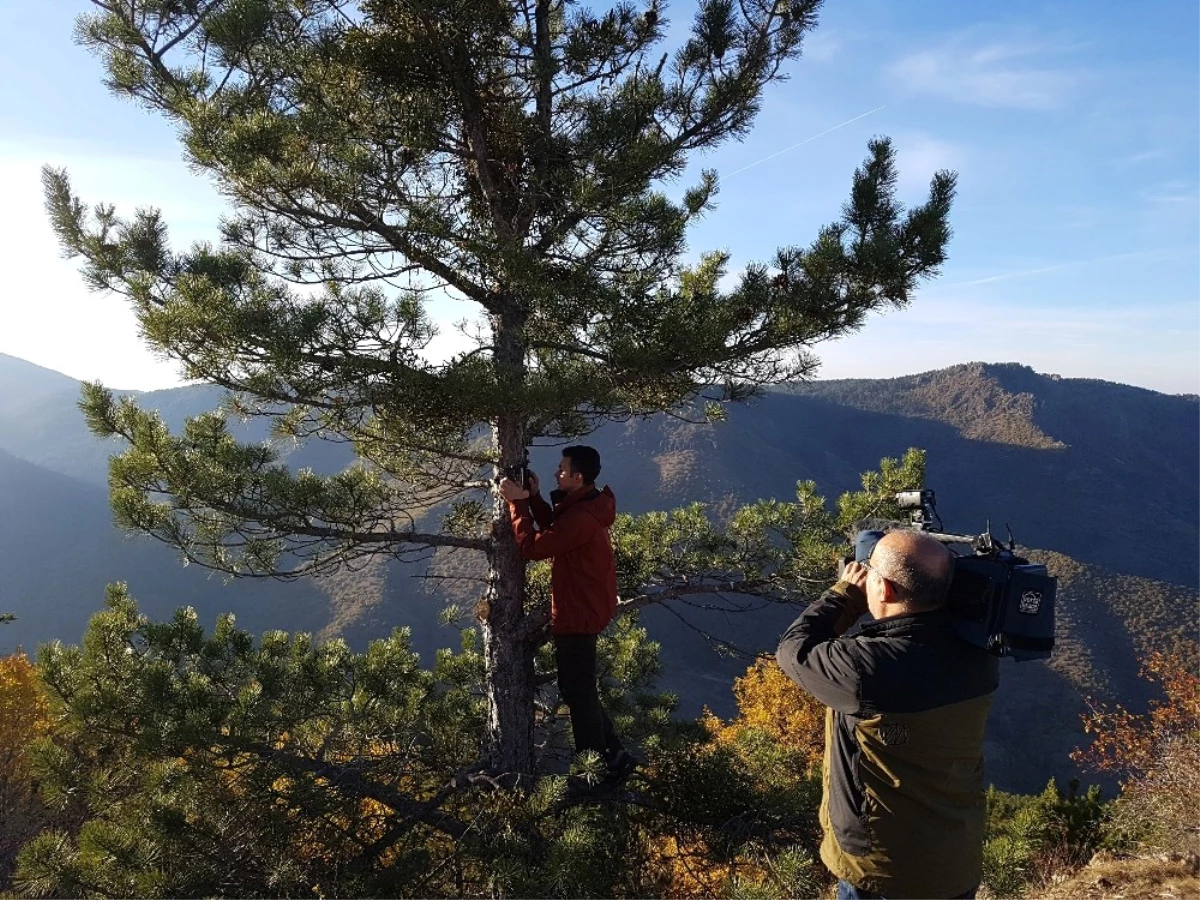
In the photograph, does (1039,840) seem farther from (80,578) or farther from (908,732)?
(80,578)

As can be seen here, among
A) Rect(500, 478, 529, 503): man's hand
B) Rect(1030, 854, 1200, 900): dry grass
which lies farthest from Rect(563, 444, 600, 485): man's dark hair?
Rect(1030, 854, 1200, 900): dry grass

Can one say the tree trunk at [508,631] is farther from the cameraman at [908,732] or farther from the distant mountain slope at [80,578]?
the distant mountain slope at [80,578]

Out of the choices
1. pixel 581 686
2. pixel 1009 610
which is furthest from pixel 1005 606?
pixel 581 686

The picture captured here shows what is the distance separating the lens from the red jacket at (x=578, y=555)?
387cm

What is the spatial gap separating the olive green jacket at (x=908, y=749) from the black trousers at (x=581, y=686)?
2019 mm

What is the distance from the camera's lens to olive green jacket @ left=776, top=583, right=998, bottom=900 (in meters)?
2.10

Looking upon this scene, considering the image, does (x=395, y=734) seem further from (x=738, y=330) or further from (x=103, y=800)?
(x=738, y=330)

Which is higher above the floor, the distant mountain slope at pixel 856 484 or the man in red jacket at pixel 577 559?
the man in red jacket at pixel 577 559

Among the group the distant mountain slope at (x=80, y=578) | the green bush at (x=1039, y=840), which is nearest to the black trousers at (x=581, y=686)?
the green bush at (x=1039, y=840)

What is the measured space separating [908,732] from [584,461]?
7.65 feet

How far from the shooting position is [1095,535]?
263 ft

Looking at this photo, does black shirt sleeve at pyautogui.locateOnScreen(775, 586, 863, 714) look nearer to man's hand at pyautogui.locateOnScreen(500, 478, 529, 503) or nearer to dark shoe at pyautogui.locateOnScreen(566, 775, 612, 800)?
man's hand at pyautogui.locateOnScreen(500, 478, 529, 503)

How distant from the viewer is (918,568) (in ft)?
7.09

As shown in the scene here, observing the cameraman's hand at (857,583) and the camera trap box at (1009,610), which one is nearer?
the camera trap box at (1009,610)
